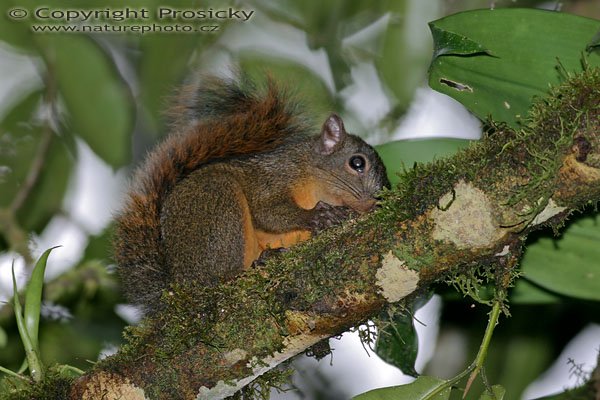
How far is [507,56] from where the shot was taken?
→ 2.69m

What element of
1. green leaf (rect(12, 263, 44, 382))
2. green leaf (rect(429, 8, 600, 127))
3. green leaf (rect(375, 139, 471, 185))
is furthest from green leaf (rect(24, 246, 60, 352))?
green leaf (rect(429, 8, 600, 127))

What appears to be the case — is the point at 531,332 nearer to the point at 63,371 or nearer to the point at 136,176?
the point at 136,176

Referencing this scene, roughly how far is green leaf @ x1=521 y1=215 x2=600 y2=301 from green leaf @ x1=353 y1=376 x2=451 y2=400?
74 cm

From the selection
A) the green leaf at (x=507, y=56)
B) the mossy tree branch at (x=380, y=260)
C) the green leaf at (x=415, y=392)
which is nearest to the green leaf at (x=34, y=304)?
the mossy tree branch at (x=380, y=260)

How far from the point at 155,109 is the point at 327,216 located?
1438mm

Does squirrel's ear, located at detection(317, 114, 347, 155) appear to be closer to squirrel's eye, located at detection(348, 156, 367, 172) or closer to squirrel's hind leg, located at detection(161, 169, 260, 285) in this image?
squirrel's eye, located at detection(348, 156, 367, 172)

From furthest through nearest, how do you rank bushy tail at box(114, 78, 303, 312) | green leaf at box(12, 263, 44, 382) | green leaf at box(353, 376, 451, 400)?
bushy tail at box(114, 78, 303, 312) → green leaf at box(12, 263, 44, 382) → green leaf at box(353, 376, 451, 400)

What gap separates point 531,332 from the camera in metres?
3.97

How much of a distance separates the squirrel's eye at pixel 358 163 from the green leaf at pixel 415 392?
1.57 meters

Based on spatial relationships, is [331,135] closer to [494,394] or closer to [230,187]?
[230,187]

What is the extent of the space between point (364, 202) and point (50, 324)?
1801 millimetres

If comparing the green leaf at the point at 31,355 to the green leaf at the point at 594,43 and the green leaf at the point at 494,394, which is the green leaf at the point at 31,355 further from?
the green leaf at the point at 594,43

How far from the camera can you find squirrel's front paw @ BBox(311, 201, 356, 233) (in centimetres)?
319

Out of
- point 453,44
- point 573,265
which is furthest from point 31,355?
point 573,265
